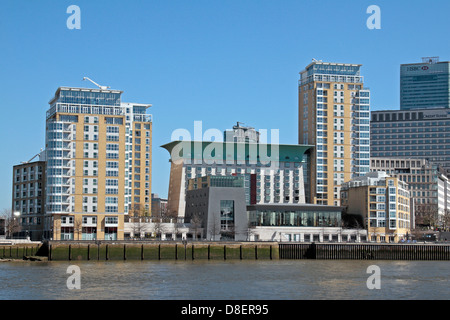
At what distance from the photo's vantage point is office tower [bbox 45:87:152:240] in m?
130

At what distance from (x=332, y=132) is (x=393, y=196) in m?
33.3

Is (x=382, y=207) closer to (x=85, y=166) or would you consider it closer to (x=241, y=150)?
(x=241, y=150)

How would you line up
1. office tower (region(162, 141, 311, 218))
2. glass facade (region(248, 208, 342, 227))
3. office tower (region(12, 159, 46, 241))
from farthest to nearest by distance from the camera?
office tower (region(162, 141, 311, 218))
glass facade (region(248, 208, 342, 227))
office tower (region(12, 159, 46, 241))

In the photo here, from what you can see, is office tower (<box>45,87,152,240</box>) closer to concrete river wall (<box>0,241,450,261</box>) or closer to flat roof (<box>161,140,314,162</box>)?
concrete river wall (<box>0,241,450,261</box>)

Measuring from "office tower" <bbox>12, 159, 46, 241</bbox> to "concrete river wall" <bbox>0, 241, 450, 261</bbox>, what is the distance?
33.0m

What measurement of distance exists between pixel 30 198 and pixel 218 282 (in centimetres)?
8268

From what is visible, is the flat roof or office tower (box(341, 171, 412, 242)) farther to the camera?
the flat roof

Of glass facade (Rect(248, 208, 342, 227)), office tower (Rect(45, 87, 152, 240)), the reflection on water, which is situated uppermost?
office tower (Rect(45, 87, 152, 240))

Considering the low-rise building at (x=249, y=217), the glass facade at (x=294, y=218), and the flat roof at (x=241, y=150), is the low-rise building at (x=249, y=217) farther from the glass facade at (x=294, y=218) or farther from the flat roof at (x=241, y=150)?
the flat roof at (x=241, y=150)

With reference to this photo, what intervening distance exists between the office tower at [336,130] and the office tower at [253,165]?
Answer: 209 inches

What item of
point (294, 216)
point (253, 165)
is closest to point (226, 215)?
point (294, 216)

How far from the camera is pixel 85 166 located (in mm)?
130500

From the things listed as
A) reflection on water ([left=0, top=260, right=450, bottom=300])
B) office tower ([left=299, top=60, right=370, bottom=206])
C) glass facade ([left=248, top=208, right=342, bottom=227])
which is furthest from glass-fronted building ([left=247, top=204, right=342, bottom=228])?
reflection on water ([left=0, top=260, right=450, bottom=300])
